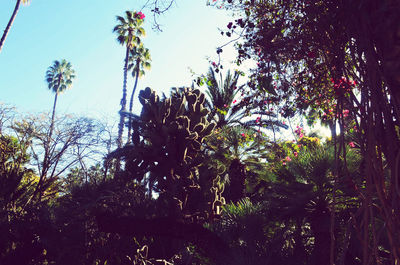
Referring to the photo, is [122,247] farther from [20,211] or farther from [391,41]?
[391,41]

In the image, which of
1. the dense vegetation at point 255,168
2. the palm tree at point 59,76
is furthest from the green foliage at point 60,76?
the dense vegetation at point 255,168

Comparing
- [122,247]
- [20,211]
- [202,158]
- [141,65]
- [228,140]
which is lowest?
[122,247]

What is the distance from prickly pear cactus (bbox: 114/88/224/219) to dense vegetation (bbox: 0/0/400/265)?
0.05 m

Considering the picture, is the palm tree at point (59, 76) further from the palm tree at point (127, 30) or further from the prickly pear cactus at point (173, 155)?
the prickly pear cactus at point (173, 155)

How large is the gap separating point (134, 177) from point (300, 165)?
5893 millimetres

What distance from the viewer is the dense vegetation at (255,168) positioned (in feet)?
5.20

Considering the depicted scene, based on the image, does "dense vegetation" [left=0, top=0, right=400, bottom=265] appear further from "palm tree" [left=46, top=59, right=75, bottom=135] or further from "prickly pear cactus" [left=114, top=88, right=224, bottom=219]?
"palm tree" [left=46, top=59, right=75, bottom=135]

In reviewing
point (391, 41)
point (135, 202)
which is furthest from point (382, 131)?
point (135, 202)

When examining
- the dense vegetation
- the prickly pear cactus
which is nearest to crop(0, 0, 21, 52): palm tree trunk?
the dense vegetation

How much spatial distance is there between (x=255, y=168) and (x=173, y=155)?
528 cm

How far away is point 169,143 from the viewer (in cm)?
1076

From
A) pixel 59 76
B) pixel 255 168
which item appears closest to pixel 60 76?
pixel 59 76

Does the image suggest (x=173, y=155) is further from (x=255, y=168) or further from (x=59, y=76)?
(x=59, y=76)

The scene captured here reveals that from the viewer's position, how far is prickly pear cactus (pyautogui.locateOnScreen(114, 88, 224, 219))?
10.7 meters
